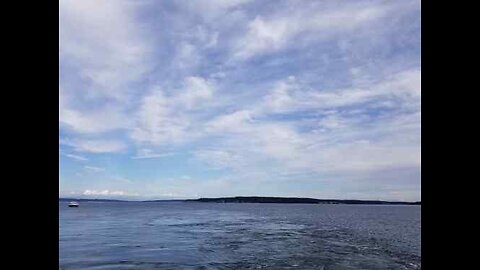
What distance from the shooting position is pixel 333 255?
21.8m

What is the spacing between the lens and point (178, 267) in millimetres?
18703
